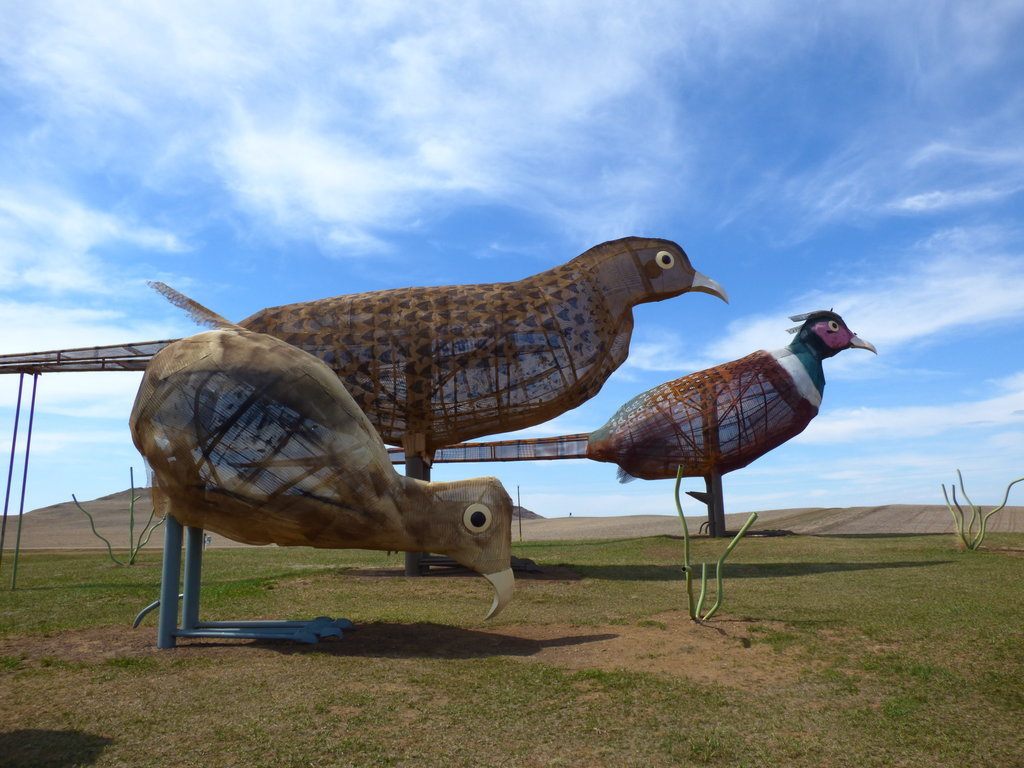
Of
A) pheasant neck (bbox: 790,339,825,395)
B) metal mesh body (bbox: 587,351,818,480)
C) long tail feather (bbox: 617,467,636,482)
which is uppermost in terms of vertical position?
pheasant neck (bbox: 790,339,825,395)

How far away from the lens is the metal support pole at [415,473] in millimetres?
14750

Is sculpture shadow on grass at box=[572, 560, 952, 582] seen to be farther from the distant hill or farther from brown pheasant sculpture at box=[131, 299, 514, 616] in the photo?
the distant hill

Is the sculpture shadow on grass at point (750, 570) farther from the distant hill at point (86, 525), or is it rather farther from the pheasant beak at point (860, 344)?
the distant hill at point (86, 525)

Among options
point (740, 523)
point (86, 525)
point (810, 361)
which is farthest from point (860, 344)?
point (86, 525)

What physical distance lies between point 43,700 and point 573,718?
175 inches

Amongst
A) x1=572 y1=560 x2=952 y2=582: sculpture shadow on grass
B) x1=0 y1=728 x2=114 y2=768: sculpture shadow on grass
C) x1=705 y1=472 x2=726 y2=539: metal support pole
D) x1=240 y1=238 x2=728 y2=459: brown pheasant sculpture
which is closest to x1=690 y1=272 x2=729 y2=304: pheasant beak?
x1=240 y1=238 x2=728 y2=459: brown pheasant sculpture

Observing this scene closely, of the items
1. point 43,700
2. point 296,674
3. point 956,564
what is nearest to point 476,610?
point 296,674

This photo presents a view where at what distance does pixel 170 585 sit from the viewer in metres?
8.23

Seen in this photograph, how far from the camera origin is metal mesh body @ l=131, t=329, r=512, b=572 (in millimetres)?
7254

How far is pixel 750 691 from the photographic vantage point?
21.4ft

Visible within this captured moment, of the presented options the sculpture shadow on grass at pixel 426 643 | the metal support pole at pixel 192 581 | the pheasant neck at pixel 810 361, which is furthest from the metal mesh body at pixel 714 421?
the metal support pole at pixel 192 581

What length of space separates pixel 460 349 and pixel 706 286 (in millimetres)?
5760

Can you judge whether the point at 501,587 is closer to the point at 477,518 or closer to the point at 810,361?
the point at 477,518

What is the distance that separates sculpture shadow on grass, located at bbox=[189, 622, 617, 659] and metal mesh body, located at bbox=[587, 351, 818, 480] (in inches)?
549
